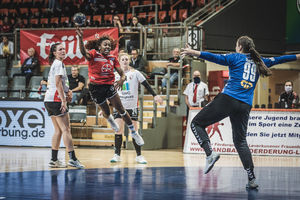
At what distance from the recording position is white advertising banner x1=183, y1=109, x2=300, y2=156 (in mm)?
12781

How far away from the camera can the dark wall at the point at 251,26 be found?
18.6m

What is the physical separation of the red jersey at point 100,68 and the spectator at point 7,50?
34.4ft

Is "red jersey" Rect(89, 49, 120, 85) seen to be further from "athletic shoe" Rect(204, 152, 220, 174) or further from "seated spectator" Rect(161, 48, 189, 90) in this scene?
"seated spectator" Rect(161, 48, 189, 90)

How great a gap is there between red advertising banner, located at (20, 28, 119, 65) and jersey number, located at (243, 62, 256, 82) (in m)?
10.2

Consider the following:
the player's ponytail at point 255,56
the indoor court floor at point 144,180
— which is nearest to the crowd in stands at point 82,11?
the indoor court floor at point 144,180

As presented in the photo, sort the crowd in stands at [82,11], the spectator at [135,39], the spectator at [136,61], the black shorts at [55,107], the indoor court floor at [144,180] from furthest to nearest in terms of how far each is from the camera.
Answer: the crowd in stands at [82,11] → the spectator at [135,39] → the spectator at [136,61] → the black shorts at [55,107] → the indoor court floor at [144,180]

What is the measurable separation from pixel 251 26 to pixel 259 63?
13259mm

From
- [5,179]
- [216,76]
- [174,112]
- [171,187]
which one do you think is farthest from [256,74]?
[216,76]

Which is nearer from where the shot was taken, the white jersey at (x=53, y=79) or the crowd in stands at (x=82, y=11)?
the white jersey at (x=53, y=79)

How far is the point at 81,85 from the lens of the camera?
15.0m

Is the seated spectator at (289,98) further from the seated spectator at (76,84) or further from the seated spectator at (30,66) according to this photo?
the seated spectator at (30,66)

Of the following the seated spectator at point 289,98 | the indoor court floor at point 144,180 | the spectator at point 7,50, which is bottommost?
the indoor court floor at point 144,180

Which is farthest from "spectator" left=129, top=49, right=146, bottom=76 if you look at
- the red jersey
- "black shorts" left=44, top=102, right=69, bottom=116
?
"black shorts" left=44, top=102, right=69, bottom=116

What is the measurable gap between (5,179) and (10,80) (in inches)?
416
